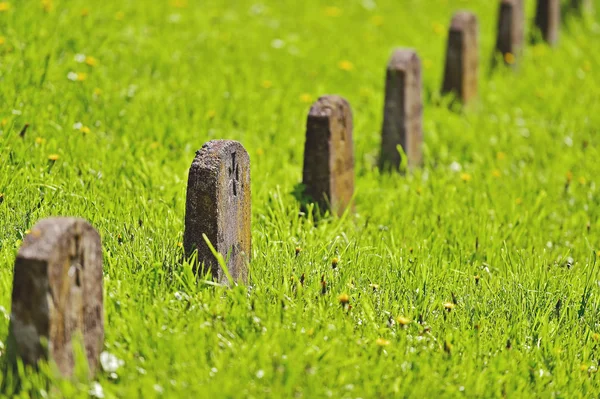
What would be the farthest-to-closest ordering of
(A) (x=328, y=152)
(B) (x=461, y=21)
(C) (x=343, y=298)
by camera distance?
(B) (x=461, y=21) → (A) (x=328, y=152) → (C) (x=343, y=298)

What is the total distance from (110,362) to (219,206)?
2.79 feet

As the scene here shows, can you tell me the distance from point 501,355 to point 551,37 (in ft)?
23.3

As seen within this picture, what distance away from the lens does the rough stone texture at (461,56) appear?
746 cm

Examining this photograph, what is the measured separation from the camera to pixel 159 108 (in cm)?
597

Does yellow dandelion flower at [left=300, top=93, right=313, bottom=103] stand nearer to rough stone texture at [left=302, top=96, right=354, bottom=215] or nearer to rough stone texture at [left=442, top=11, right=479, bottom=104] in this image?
rough stone texture at [left=442, top=11, right=479, bottom=104]

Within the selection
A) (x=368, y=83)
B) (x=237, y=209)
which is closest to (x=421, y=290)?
(x=237, y=209)

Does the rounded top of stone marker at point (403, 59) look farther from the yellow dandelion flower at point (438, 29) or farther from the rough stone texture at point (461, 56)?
the yellow dandelion flower at point (438, 29)

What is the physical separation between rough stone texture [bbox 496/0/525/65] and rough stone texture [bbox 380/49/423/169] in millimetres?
3054

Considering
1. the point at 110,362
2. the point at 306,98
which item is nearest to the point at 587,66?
the point at 306,98

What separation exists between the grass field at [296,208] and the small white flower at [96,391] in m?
0.01

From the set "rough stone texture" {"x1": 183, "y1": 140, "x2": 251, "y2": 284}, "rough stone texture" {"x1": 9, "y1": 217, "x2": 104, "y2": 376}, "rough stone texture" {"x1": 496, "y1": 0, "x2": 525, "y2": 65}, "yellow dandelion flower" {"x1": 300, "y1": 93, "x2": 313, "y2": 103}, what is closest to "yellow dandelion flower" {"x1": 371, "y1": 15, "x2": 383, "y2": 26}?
"rough stone texture" {"x1": 496, "y1": 0, "x2": 525, "y2": 65}

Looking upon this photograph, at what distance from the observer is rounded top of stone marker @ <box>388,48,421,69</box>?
6.01 m

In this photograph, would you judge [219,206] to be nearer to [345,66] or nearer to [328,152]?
[328,152]

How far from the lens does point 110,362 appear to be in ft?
10.3
